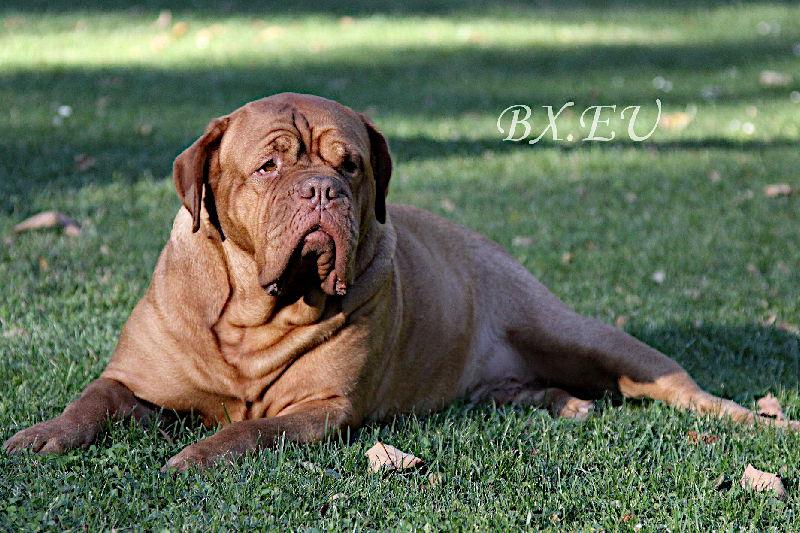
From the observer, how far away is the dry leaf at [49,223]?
6535 mm

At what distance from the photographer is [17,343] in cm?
484

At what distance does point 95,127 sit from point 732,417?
21.6 ft

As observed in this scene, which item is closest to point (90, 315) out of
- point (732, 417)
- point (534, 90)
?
point (732, 417)

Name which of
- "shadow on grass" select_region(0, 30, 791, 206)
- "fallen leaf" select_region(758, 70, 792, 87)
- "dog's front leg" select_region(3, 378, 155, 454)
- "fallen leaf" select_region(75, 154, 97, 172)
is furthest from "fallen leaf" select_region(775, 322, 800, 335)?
"fallen leaf" select_region(758, 70, 792, 87)

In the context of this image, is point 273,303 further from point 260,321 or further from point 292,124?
point 292,124

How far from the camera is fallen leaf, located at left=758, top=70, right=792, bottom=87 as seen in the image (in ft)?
41.1

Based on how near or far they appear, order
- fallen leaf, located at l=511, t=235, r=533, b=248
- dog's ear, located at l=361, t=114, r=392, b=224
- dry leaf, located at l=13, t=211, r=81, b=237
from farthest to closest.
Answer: fallen leaf, located at l=511, t=235, r=533, b=248 < dry leaf, located at l=13, t=211, r=81, b=237 < dog's ear, located at l=361, t=114, r=392, b=224

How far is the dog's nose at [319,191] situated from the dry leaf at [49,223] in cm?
342

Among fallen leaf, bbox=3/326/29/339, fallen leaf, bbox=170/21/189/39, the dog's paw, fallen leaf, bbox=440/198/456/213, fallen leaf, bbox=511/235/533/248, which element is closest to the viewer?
the dog's paw

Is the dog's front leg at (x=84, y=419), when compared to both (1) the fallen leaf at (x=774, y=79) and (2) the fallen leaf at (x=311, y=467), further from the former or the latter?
(1) the fallen leaf at (x=774, y=79)

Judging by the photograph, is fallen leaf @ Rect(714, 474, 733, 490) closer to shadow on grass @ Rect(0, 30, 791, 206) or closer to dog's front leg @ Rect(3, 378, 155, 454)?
dog's front leg @ Rect(3, 378, 155, 454)

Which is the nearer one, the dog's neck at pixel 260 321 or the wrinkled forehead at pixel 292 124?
the wrinkled forehead at pixel 292 124

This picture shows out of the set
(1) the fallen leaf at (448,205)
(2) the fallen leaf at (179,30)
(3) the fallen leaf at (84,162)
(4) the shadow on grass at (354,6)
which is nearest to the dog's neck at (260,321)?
(1) the fallen leaf at (448,205)

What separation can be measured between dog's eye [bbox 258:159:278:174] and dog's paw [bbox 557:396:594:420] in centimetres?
179
